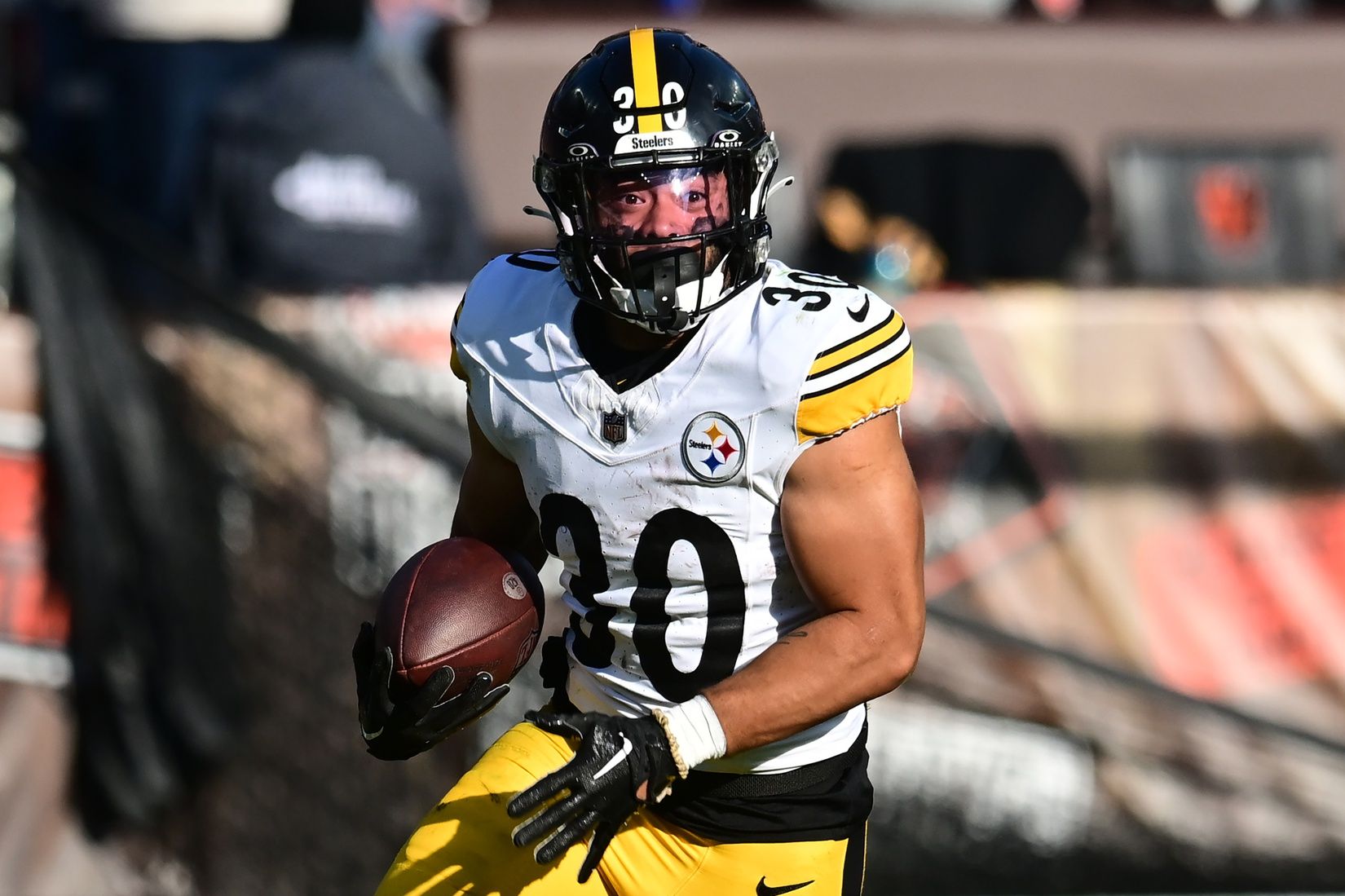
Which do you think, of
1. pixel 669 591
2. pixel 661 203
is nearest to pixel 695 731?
pixel 669 591

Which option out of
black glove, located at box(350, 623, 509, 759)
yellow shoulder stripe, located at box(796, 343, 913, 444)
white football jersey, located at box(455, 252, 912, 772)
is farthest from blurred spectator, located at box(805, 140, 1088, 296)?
black glove, located at box(350, 623, 509, 759)

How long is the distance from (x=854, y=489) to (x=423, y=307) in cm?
230

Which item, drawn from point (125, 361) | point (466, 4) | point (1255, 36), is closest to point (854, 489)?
point (125, 361)

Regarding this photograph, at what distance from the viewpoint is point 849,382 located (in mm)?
2676

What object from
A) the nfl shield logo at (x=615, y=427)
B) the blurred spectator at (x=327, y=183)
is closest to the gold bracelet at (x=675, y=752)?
the nfl shield logo at (x=615, y=427)

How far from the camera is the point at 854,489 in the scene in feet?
8.79

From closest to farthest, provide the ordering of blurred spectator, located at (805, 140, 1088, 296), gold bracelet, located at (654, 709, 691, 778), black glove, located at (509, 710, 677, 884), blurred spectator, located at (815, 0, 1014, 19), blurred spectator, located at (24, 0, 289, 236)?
black glove, located at (509, 710, 677, 884)
gold bracelet, located at (654, 709, 691, 778)
blurred spectator, located at (24, 0, 289, 236)
blurred spectator, located at (805, 140, 1088, 296)
blurred spectator, located at (815, 0, 1014, 19)

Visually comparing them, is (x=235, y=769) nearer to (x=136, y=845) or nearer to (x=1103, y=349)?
(x=136, y=845)

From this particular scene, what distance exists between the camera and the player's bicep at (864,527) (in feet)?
8.77

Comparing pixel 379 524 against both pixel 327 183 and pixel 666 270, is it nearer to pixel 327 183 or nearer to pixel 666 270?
pixel 327 183

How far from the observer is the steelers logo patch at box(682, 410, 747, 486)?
271cm

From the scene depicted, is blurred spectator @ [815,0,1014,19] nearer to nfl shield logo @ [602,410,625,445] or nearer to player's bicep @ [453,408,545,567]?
player's bicep @ [453,408,545,567]

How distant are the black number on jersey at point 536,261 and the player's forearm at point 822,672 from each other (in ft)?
2.71

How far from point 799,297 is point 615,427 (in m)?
0.37
